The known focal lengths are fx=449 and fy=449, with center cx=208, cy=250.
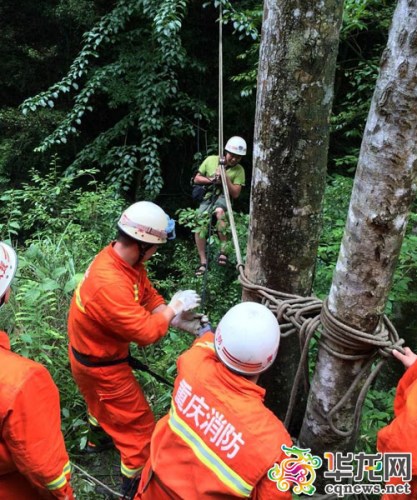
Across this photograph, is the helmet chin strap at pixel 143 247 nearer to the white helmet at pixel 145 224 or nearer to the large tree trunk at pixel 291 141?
the white helmet at pixel 145 224

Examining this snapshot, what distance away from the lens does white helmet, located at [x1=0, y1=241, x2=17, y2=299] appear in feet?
5.94

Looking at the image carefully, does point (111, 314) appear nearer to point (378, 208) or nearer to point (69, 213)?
point (378, 208)

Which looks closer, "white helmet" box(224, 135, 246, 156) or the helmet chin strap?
the helmet chin strap

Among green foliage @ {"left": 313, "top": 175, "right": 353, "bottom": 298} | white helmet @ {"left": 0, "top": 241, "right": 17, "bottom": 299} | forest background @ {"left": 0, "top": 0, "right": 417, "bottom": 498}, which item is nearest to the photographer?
white helmet @ {"left": 0, "top": 241, "right": 17, "bottom": 299}

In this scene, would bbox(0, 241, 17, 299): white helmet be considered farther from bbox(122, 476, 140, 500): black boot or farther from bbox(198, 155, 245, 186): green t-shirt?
bbox(198, 155, 245, 186): green t-shirt

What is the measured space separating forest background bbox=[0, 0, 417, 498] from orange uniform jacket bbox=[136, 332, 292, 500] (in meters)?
0.95

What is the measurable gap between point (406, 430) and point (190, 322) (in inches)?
55.7

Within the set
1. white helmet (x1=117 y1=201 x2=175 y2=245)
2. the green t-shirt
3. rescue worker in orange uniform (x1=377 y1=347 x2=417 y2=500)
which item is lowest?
the green t-shirt

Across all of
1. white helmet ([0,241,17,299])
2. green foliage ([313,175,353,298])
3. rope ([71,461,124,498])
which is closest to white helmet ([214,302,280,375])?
white helmet ([0,241,17,299])

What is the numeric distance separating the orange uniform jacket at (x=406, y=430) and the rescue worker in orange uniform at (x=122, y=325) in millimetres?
1231

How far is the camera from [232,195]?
17.2 ft

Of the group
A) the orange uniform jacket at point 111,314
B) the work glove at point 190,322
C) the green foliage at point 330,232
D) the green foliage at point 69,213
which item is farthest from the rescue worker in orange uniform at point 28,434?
the green foliage at point 69,213

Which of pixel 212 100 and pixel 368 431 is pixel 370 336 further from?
pixel 212 100

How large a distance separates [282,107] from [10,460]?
1.66 metres
